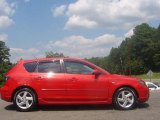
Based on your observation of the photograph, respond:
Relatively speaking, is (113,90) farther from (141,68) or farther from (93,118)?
(141,68)

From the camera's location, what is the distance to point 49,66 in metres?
11.7

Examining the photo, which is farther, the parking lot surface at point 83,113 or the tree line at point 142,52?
the tree line at point 142,52

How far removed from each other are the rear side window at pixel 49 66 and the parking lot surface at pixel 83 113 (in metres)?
1.10

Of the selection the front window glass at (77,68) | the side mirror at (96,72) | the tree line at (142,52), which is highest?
the tree line at (142,52)

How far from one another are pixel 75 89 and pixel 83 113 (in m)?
0.94

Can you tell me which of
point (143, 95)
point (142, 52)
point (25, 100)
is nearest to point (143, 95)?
point (143, 95)

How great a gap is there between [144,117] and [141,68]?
429 feet

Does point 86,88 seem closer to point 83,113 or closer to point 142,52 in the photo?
point 83,113

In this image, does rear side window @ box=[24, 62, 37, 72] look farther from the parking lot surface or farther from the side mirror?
the side mirror

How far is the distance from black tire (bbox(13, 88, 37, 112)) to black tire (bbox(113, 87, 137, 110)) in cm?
227

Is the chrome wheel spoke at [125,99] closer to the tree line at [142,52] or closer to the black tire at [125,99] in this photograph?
the black tire at [125,99]

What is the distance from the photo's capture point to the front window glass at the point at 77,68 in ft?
37.9

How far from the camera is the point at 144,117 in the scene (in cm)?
984

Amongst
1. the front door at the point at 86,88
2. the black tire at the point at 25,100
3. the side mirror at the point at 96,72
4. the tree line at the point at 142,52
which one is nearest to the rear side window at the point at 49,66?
the front door at the point at 86,88
